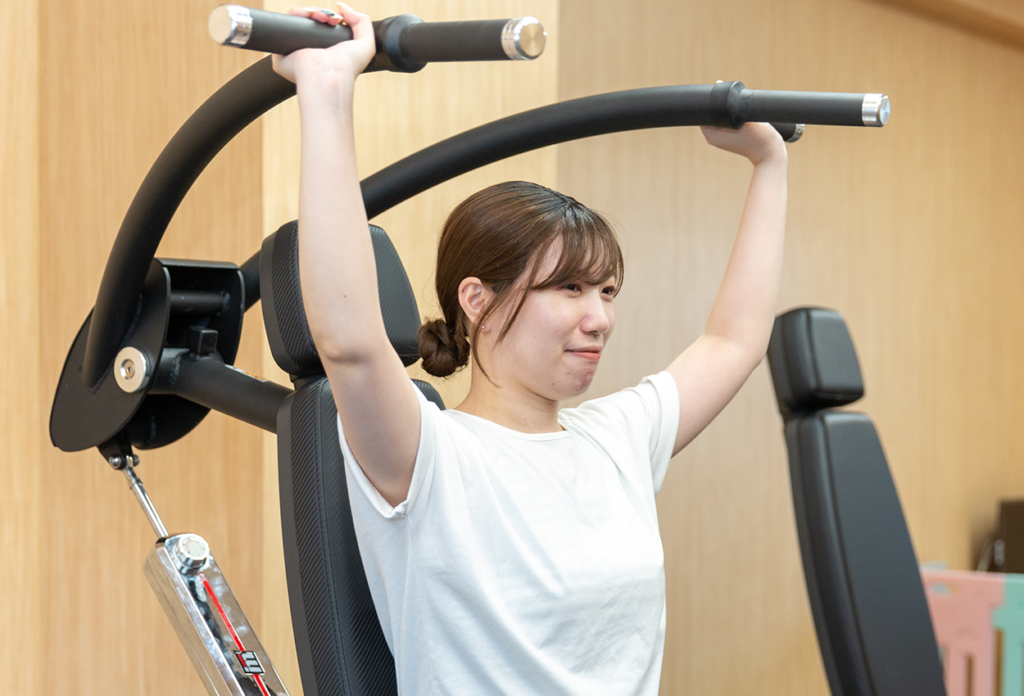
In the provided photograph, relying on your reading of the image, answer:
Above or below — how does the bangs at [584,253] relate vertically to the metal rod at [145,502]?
above

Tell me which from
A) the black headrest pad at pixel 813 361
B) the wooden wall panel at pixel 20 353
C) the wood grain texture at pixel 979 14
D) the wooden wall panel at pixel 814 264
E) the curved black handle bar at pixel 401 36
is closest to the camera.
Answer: the curved black handle bar at pixel 401 36

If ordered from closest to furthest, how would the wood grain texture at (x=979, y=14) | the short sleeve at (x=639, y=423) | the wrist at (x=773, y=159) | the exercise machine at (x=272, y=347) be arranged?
the exercise machine at (x=272, y=347) → the short sleeve at (x=639, y=423) → the wrist at (x=773, y=159) → the wood grain texture at (x=979, y=14)

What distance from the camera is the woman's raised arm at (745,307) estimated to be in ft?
3.96

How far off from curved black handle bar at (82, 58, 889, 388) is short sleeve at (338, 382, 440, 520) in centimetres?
29

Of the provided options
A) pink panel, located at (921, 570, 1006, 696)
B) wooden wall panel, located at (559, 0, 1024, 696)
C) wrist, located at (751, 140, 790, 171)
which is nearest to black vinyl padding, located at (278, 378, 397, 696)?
wrist, located at (751, 140, 790, 171)

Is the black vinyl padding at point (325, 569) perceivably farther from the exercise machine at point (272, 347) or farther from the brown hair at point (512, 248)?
the brown hair at point (512, 248)

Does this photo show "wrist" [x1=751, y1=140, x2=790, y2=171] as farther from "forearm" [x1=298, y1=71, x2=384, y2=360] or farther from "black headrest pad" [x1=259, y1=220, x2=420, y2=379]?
"forearm" [x1=298, y1=71, x2=384, y2=360]

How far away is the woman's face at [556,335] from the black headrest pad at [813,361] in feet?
2.31

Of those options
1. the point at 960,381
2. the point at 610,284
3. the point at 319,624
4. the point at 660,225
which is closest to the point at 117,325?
the point at 319,624

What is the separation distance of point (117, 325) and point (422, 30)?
0.57m

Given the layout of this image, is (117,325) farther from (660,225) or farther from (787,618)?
(787,618)

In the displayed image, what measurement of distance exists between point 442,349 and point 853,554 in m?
0.82

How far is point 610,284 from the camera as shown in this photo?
1.03 m

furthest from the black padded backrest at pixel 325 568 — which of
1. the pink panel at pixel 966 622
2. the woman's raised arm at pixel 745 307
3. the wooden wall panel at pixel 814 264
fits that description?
the pink panel at pixel 966 622
